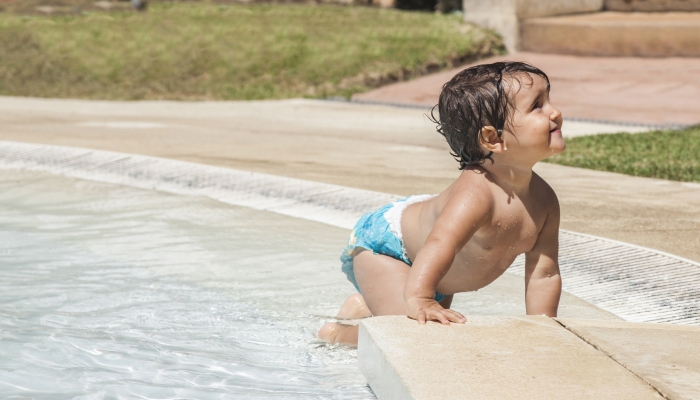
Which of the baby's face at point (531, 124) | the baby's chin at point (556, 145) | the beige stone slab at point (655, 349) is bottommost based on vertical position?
the beige stone slab at point (655, 349)

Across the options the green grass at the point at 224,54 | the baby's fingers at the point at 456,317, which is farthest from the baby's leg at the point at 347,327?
the green grass at the point at 224,54

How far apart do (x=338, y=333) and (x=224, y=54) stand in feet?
38.7

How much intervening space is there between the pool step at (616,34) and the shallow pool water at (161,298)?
8782 millimetres

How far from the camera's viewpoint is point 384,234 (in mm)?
2900

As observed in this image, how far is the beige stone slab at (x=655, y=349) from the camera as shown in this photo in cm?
192

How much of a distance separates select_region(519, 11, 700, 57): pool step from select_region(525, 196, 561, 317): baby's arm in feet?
33.1

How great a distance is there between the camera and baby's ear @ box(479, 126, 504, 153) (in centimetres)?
257

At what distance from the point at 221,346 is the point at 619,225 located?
7.30 ft

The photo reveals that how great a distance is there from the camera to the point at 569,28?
515 inches

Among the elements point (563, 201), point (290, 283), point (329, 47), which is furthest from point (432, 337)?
point (329, 47)

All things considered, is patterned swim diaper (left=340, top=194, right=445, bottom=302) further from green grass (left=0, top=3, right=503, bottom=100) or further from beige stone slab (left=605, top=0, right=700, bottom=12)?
beige stone slab (left=605, top=0, right=700, bottom=12)

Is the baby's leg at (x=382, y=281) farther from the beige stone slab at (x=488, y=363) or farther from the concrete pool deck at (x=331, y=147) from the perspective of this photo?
the concrete pool deck at (x=331, y=147)

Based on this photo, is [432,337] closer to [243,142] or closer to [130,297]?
[130,297]

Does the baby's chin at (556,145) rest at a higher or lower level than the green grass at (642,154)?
higher
